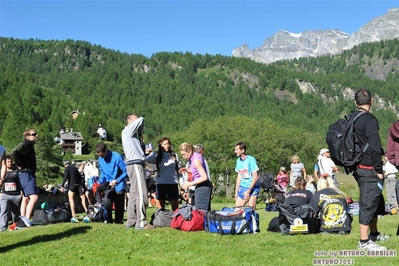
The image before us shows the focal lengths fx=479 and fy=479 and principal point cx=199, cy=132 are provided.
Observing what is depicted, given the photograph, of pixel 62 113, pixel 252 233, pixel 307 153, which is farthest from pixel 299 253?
pixel 62 113

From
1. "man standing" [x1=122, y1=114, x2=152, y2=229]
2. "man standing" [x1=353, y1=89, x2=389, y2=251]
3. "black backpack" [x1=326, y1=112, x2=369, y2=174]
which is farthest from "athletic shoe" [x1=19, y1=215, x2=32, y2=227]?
"man standing" [x1=353, y1=89, x2=389, y2=251]

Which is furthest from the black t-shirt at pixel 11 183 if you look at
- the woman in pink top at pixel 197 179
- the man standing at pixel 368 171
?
the man standing at pixel 368 171

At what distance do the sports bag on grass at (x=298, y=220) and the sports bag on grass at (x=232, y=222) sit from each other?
1.70ft

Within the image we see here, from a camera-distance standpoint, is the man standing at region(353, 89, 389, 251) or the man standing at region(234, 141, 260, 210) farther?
the man standing at region(234, 141, 260, 210)

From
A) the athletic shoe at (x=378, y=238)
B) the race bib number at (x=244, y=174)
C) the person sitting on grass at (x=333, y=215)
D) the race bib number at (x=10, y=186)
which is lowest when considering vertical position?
the athletic shoe at (x=378, y=238)

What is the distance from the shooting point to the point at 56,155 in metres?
118

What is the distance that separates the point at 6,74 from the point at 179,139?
117m

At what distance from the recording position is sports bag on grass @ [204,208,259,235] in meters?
8.19

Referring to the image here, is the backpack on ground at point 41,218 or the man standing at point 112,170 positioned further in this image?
the backpack on ground at point 41,218

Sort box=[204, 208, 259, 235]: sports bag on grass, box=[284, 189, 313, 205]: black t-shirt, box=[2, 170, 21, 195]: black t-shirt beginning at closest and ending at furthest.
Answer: box=[204, 208, 259, 235]: sports bag on grass, box=[284, 189, 313, 205]: black t-shirt, box=[2, 170, 21, 195]: black t-shirt

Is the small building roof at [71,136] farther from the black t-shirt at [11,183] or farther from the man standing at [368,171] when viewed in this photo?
the man standing at [368,171]

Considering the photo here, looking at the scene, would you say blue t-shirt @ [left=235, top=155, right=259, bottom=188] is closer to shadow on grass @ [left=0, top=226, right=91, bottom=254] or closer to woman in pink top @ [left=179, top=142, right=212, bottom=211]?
woman in pink top @ [left=179, top=142, right=212, bottom=211]

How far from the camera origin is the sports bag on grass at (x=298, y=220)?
8094 millimetres

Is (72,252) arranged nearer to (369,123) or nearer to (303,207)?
(303,207)
